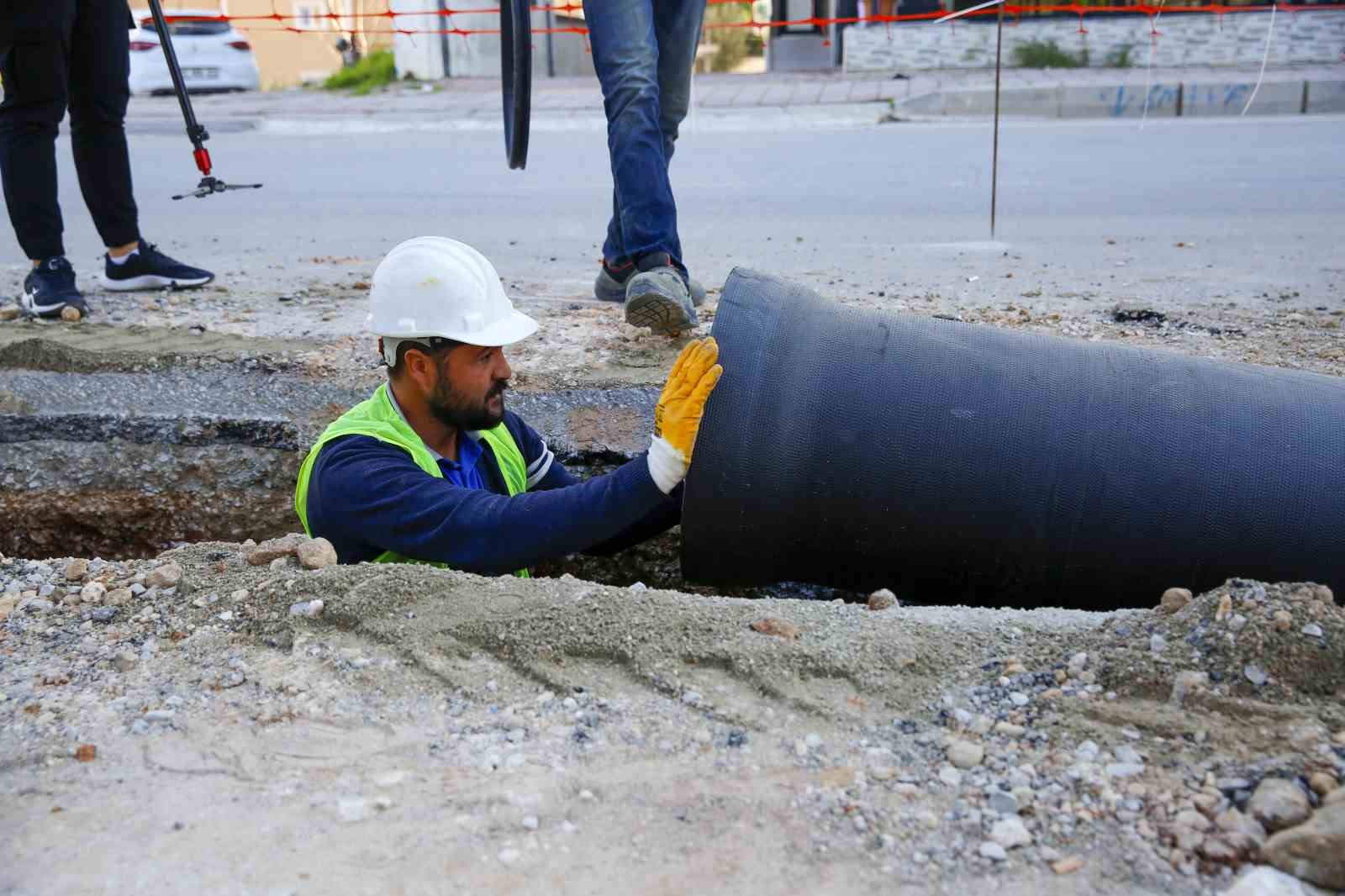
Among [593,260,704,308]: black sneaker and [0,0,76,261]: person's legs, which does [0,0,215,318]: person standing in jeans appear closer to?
[0,0,76,261]: person's legs

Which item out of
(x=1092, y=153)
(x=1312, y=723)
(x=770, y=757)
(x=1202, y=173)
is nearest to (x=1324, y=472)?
(x=1312, y=723)

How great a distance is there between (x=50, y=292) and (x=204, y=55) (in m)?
14.2

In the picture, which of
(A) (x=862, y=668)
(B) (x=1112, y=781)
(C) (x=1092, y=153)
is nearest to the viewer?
(B) (x=1112, y=781)

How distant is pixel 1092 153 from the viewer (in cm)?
927

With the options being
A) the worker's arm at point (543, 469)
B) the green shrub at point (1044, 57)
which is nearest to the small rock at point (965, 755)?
the worker's arm at point (543, 469)

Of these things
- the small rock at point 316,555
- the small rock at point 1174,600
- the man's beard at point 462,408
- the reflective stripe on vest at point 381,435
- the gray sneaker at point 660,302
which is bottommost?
the small rock at point 316,555

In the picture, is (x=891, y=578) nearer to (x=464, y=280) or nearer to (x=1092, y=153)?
(x=464, y=280)

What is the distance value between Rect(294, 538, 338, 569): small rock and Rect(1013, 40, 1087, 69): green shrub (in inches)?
543

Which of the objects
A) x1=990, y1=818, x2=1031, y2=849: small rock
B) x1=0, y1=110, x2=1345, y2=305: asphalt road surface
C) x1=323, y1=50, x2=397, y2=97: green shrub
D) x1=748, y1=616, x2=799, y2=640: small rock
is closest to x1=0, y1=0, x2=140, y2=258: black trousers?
x1=0, y1=110, x2=1345, y2=305: asphalt road surface

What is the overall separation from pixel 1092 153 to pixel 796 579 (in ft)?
24.7

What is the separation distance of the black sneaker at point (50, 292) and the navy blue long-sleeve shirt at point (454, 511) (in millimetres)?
2293

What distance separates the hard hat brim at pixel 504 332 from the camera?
283 centimetres

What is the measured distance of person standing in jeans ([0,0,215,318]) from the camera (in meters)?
4.30

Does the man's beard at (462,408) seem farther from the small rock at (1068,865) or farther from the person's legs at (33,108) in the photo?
the person's legs at (33,108)
